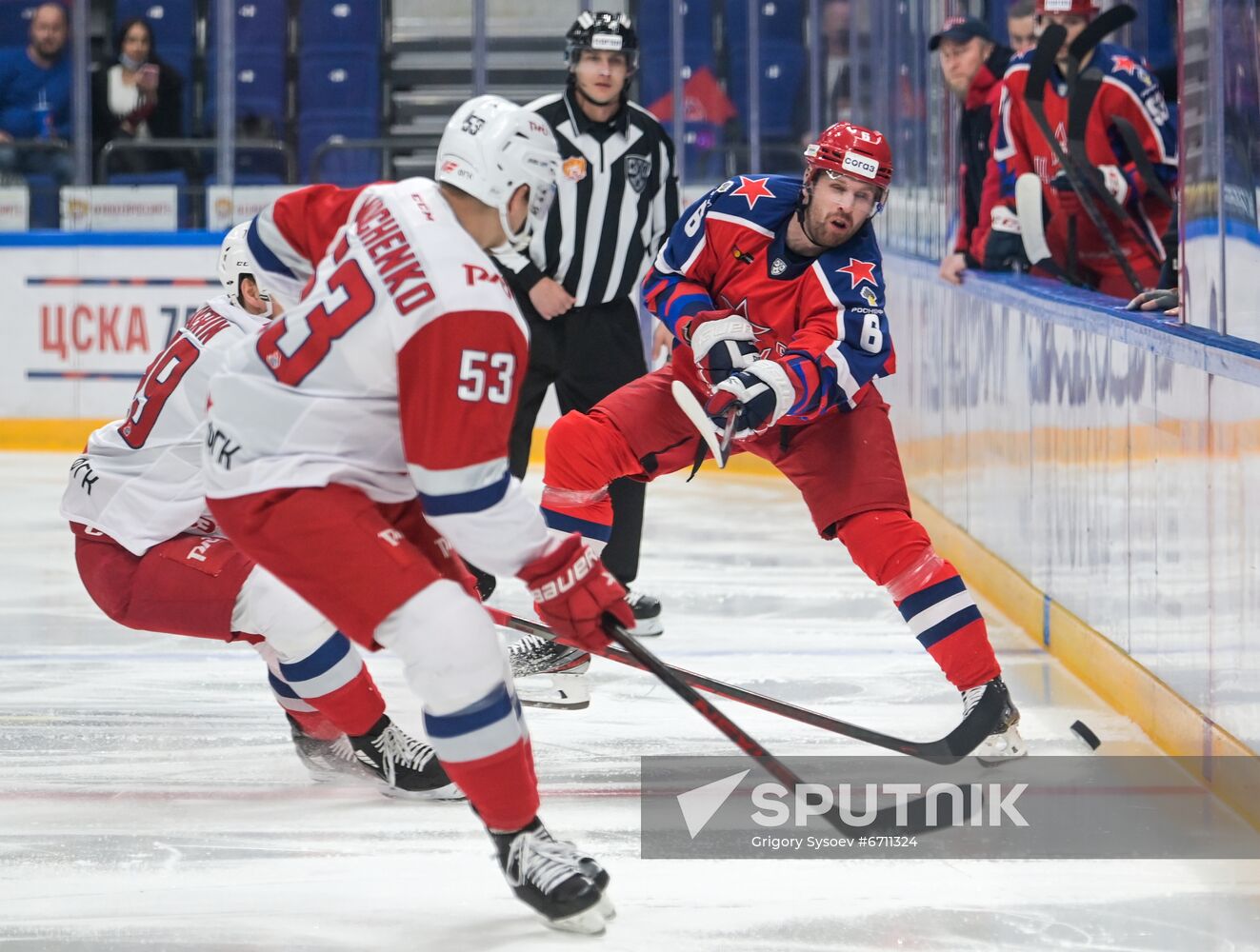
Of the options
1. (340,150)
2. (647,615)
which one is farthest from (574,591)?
(340,150)

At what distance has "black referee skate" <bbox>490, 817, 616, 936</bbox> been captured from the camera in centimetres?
239

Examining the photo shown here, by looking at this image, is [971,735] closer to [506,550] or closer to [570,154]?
[506,550]

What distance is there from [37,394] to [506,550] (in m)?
5.45

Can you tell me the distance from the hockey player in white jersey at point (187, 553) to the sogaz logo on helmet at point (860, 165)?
1.07 m

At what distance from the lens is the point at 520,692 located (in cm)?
370

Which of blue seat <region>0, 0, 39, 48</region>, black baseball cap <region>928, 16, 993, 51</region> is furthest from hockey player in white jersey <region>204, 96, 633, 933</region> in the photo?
blue seat <region>0, 0, 39, 48</region>

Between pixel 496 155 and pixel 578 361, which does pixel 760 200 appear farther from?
pixel 496 155

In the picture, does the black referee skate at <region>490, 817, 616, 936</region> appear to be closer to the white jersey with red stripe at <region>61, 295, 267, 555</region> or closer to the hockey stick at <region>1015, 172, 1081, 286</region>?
the white jersey with red stripe at <region>61, 295, 267, 555</region>

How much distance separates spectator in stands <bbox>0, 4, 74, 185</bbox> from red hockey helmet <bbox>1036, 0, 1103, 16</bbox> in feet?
15.2

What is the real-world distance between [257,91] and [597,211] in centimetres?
415

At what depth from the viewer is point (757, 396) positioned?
3.18 m

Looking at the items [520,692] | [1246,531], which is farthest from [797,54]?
[1246,531]

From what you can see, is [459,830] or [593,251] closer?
[459,830]

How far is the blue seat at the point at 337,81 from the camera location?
8430mm
